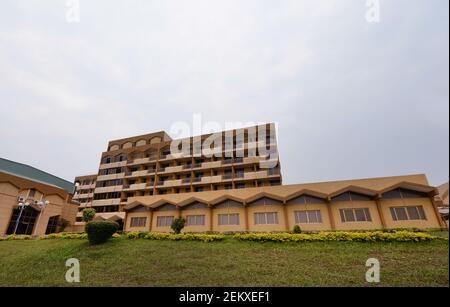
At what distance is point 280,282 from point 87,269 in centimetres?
1058

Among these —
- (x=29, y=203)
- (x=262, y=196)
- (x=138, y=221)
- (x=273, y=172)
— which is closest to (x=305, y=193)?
(x=262, y=196)

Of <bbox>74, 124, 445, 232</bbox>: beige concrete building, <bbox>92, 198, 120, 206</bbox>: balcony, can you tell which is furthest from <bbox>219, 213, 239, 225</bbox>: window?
<bbox>92, 198, 120, 206</bbox>: balcony

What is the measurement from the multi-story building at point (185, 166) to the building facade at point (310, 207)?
11.6 metres

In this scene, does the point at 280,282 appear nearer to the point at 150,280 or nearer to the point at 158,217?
the point at 150,280

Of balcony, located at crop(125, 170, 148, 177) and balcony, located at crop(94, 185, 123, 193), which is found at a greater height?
balcony, located at crop(125, 170, 148, 177)

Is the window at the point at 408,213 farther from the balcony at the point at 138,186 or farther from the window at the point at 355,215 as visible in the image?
the balcony at the point at 138,186

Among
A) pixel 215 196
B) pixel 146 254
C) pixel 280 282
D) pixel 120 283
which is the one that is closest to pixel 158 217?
pixel 215 196

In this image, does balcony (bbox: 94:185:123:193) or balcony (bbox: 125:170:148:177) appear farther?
balcony (bbox: 94:185:123:193)

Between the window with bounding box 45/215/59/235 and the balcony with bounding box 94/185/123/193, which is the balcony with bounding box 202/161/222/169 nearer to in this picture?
the balcony with bounding box 94/185/123/193

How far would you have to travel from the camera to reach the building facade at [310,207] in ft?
67.6

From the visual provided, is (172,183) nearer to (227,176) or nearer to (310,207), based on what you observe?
(227,176)

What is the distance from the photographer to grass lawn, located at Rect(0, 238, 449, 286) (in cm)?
955

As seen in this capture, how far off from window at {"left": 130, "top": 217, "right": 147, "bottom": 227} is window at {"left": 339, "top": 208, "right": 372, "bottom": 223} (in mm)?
24124

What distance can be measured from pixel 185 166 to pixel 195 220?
17844mm
